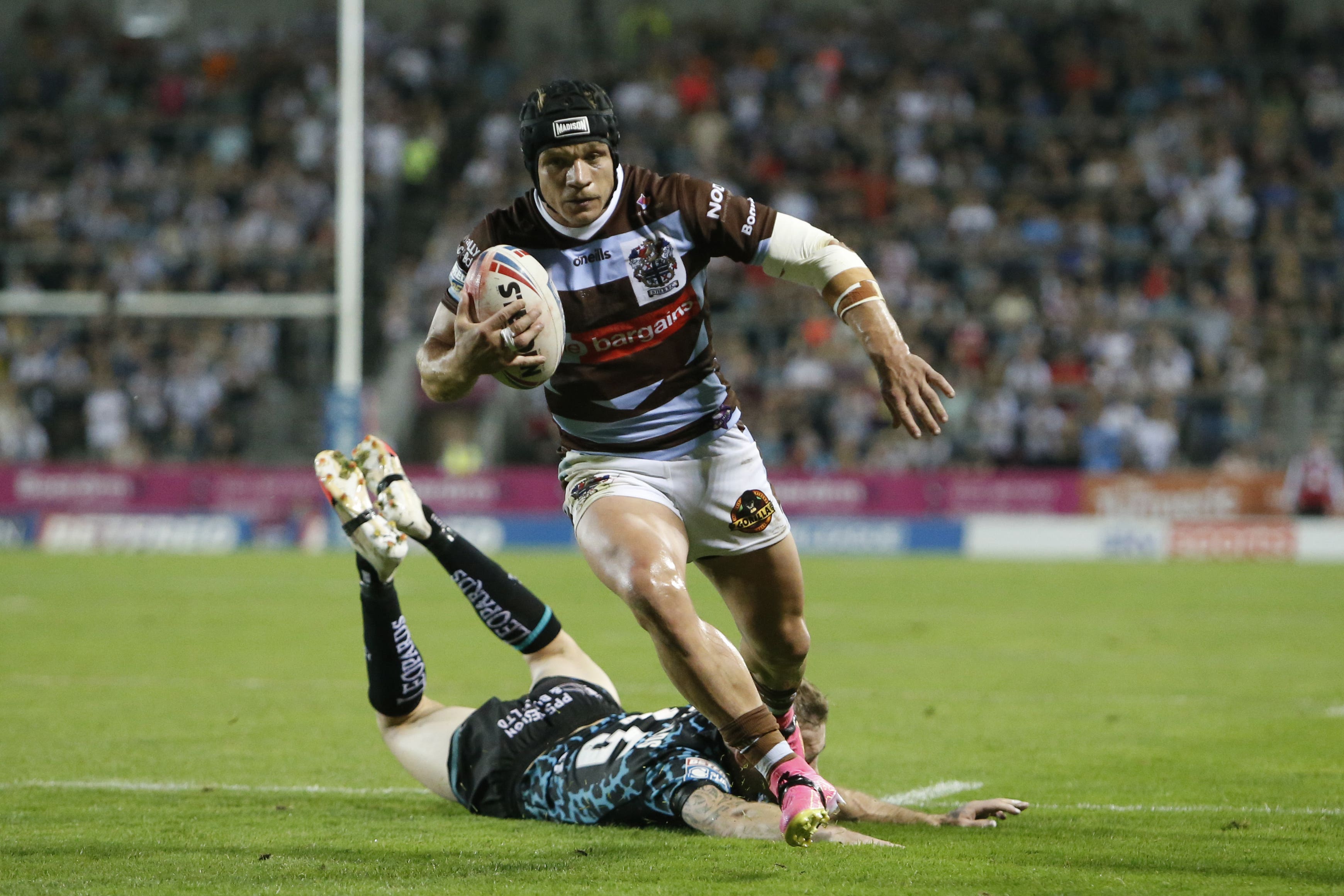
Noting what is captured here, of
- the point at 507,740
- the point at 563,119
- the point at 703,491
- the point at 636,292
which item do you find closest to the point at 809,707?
the point at 703,491

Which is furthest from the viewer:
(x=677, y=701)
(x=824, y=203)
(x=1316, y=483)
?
(x=824, y=203)

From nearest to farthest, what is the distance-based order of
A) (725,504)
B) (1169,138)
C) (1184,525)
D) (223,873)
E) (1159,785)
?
1. (223,873)
2. (725,504)
3. (1159,785)
4. (1184,525)
5. (1169,138)

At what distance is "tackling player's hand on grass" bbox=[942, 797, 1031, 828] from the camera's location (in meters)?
5.28

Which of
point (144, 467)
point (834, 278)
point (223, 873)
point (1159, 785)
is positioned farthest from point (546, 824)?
point (144, 467)

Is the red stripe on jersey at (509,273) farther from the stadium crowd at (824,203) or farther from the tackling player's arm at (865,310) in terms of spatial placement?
the stadium crowd at (824,203)

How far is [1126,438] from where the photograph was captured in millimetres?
21766

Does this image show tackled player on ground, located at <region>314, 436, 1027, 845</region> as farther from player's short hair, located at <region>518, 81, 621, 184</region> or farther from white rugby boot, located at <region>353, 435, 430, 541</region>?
A: player's short hair, located at <region>518, 81, 621, 184</region>

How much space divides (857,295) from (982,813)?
175 cm

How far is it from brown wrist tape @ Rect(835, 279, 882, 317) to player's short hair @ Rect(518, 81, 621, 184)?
3.12 ft

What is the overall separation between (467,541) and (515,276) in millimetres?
1810

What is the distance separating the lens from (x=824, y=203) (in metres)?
25.1

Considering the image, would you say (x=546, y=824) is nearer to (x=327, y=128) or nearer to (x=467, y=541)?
(x=467, y=541)

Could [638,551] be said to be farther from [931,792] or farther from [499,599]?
[931,792]

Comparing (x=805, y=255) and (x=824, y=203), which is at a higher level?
(x=805, y=255)
